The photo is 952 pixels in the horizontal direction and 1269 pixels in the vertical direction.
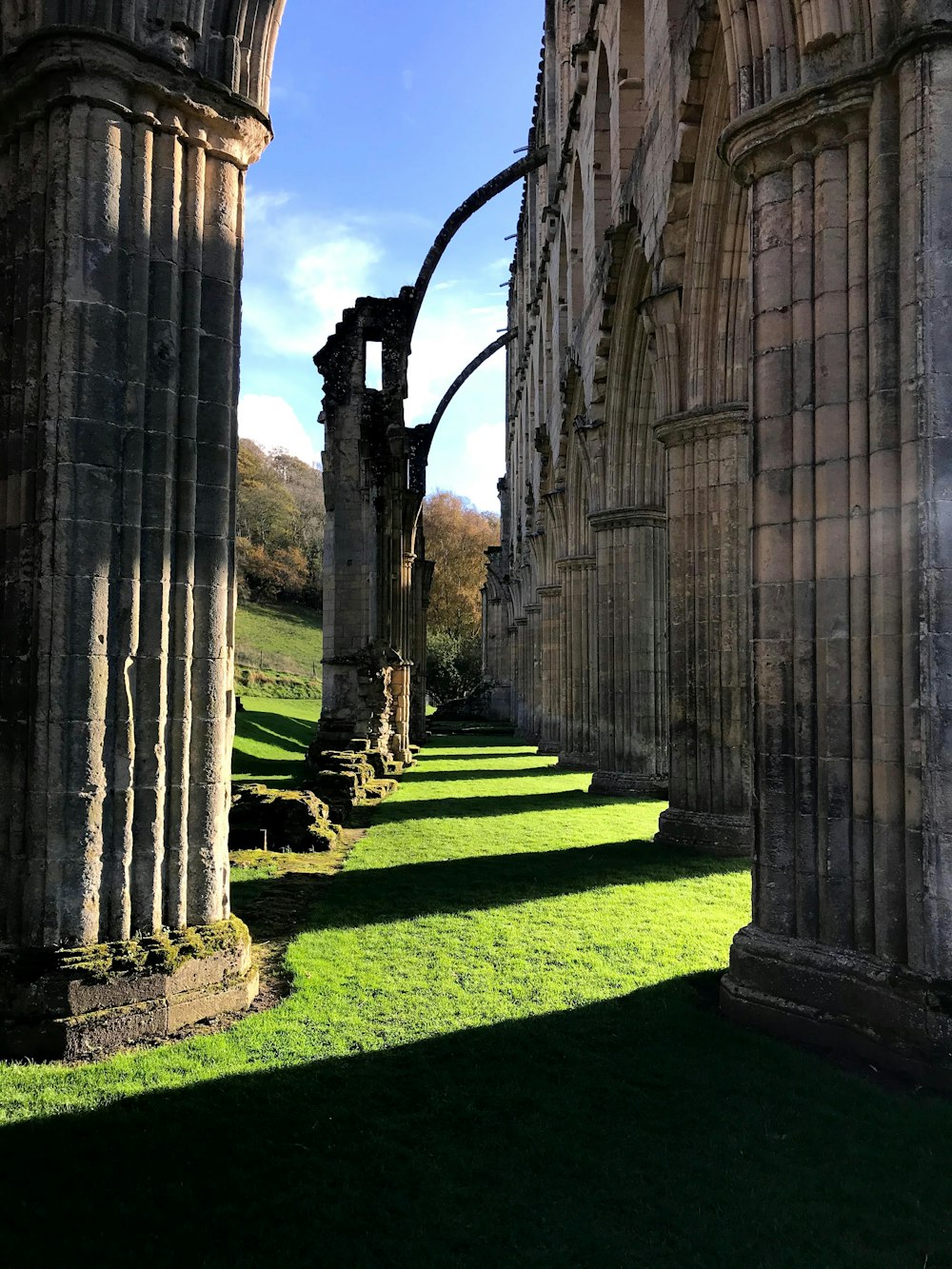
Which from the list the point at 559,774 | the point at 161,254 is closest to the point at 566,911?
the point at 161,254

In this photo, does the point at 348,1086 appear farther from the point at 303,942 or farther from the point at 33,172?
the point at 33,172

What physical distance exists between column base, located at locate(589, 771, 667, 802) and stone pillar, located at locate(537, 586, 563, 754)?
24.9 feet

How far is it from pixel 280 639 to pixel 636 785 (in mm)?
32583

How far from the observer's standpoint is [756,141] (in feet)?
15.8

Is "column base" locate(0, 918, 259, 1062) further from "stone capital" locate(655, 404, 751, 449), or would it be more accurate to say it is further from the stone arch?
"stone capital" locate(655, 404, 751, 449)

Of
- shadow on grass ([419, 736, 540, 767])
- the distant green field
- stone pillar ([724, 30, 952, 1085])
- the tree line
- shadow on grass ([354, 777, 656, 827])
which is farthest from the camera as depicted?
the tree line

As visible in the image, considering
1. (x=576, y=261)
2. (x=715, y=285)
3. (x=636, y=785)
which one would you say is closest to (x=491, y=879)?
(x=636, y=785)

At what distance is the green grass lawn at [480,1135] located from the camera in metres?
2.74

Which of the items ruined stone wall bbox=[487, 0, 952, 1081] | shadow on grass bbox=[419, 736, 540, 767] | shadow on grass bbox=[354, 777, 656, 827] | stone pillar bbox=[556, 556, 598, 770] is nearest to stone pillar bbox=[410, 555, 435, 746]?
shadow on grass bbox=[419, 736, 540, 767]

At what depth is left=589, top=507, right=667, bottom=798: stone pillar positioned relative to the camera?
13.0 metres

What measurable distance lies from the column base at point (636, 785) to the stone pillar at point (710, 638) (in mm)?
3686

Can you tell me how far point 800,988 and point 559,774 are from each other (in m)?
12.4

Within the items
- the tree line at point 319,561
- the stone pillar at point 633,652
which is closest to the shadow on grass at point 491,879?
the stone pillar at point 633,652

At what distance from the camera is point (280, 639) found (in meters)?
43.7
